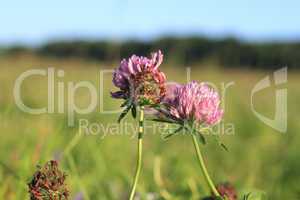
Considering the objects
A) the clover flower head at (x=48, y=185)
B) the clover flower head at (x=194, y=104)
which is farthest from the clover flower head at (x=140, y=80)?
the clover flower head at (x=48, y=185)

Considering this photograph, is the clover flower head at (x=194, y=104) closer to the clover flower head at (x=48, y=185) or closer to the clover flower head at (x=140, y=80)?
the clover flower head at (x=140, y=80)

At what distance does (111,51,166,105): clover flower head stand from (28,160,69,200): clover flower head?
16 centimetres

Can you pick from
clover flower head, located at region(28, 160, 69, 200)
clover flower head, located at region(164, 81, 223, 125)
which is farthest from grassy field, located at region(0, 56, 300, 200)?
clover flower head, located at region(164, 81, 223, 125)

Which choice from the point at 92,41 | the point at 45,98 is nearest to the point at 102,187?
the point at 45,98

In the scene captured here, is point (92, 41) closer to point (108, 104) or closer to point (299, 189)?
point (108, 104)

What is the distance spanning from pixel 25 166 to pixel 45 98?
3.72m

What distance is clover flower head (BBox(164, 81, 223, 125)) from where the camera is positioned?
3.16ft

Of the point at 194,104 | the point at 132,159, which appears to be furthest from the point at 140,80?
the point at 132,159

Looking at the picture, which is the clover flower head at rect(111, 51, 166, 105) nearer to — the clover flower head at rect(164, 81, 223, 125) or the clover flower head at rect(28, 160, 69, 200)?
the clover flower head at rect(164, 81, 223, 125)

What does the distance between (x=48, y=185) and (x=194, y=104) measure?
28 cm

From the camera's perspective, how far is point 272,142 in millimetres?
3516

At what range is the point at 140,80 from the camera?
935 mm

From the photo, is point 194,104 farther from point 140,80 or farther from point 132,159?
point 132,159

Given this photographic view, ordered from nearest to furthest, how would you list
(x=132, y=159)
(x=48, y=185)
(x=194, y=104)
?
(x=48, y=185) < (x=194, y=104) < (x=132, y=159)
